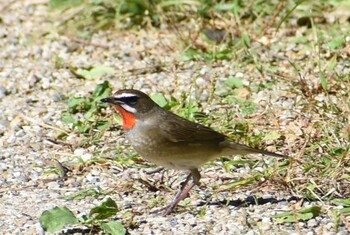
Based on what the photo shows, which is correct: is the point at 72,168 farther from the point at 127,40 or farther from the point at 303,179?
the point at 127,40

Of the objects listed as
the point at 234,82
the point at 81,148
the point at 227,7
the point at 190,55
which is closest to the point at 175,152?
the point at 81,148

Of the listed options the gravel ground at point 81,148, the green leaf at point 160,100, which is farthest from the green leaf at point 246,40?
the green leaf at point 160,100

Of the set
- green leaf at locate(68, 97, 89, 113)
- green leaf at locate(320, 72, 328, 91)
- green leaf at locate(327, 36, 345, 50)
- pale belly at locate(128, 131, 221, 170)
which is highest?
green leaf at locate(327, 36, 345, 50)

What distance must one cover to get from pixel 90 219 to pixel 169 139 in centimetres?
82

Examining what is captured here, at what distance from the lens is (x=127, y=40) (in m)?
10.2

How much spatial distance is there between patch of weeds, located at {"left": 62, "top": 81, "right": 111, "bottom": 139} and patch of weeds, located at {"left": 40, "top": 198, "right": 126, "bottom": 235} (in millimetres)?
1836

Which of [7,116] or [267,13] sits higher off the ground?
[267,13]

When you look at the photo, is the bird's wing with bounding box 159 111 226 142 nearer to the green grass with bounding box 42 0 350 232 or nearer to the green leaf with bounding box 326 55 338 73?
the green grass with bounding box 42 0 350 232

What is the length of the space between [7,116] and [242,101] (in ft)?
7.00

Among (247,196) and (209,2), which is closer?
(247,196)

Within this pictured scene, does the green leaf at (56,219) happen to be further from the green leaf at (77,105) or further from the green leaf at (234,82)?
the green leaf at (234,82)

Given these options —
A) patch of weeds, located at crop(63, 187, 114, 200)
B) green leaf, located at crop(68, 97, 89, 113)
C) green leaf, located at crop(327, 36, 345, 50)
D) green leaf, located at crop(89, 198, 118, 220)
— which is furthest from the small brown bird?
green leaf, located at crop(327, 36, 345, 50)

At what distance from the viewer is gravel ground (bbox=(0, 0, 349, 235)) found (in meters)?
6.34

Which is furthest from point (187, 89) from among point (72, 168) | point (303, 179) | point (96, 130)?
point (303, 179)
